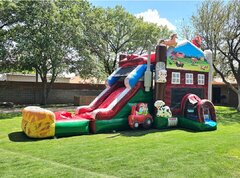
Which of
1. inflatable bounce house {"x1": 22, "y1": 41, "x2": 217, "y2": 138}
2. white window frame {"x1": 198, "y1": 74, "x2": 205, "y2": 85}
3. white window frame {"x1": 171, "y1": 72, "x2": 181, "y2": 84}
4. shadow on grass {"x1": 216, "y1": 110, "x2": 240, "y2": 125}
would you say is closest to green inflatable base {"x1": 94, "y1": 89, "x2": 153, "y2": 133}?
inflatable bounce house {"x1": 22, "y1": 41, "x2": 217, "y2": 138}

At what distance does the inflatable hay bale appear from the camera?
766 cm

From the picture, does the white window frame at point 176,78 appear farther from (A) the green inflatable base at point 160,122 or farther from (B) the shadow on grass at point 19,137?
(B) the shadow on grass at point 19,137

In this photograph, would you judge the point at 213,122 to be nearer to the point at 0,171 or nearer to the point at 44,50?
the point at 0,171

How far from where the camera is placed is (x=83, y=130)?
28.1 ft

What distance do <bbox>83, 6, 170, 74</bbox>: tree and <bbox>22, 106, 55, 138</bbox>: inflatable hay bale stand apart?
15426 mm

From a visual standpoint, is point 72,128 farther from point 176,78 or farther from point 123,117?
point 176,78

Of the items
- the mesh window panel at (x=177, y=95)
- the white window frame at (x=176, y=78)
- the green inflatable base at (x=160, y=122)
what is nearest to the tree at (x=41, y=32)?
the white window frame at (x=176, y=78)

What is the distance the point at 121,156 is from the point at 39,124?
3032 millimetres

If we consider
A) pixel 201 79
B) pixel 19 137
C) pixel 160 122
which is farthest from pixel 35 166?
pixel 201 79

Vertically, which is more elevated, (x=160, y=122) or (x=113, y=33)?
(x=113, y=33)

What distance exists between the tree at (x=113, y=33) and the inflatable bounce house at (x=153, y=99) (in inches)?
472

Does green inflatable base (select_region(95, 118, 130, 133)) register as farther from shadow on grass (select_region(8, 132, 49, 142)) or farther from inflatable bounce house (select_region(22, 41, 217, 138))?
shadow on grass (select_region(8, 132, 49, 142))

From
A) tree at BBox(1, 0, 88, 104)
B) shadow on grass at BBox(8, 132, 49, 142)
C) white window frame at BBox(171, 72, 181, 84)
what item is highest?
tree at BBox(1, 0, 88, 104)

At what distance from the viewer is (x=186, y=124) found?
10234 mm
